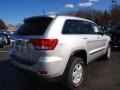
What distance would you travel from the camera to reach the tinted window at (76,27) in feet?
16.5

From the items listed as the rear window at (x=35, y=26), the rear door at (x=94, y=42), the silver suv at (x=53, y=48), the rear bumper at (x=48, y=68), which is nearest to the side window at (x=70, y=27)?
the silver suv at (x=53, y=48)

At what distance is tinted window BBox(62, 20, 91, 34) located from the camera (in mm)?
5043

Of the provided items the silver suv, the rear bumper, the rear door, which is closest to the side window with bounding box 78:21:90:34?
the silver suv

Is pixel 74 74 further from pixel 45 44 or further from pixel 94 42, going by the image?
pixel 94 42

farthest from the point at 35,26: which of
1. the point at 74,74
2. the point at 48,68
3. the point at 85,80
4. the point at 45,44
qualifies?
the point at 85,80

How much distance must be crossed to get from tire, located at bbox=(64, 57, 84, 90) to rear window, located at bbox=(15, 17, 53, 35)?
1072mm

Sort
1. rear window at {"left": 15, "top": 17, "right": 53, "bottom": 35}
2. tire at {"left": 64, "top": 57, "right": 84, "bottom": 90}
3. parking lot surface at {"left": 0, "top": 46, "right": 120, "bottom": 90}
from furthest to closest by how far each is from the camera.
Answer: parking lot surface at {"left": 0, "top": 46, "right": 120, "bottom": 90}, tire at {"left": 64, "top": 57, "right": 84, "bottom": 90}, rear window at {"left": 15, "top": 17, "right": 53, "bottom": 35}

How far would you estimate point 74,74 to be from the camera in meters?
5.21

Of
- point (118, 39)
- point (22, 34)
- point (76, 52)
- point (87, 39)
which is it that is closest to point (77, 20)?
point (87, 39)

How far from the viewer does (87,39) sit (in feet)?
19.0

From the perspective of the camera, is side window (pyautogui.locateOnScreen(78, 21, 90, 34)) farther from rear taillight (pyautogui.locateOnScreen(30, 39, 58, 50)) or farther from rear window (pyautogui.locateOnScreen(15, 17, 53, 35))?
rear taillight (pyautogui.locateOnScreen(30, 39, 58, 50))

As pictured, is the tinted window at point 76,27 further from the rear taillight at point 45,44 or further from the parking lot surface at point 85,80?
the parking lot surface at point 85,80

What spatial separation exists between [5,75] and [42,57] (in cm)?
266

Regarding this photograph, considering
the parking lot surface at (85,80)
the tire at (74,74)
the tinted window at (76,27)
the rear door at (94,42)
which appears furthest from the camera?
the rear door at (94,42)
